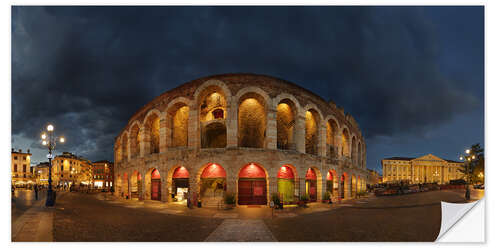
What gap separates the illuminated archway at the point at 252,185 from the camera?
804 inches

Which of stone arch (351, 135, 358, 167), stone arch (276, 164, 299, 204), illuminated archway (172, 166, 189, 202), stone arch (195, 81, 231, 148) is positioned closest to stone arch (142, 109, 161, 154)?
stone arch (195, 81, 231, 148)

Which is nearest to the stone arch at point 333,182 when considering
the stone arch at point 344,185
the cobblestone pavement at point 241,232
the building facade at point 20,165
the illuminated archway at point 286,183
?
the stone arch at point 344,185

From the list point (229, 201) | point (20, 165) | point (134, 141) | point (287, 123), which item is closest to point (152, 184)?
point (134, 141)

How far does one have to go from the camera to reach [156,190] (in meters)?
26.1

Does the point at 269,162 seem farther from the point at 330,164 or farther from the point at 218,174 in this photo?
the point at 330,164

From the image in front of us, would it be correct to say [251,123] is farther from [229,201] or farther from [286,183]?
[229,201]

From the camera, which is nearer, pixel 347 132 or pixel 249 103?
pixel 249 103

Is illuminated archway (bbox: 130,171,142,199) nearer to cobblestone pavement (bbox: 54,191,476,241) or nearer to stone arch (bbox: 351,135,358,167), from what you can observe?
cobblestone pavement (bbox: 54,191,476,241)

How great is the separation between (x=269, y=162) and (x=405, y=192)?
91.6 feet

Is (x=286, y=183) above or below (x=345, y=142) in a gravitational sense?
below

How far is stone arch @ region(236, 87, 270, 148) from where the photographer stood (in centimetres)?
2347

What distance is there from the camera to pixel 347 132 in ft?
112

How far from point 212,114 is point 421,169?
365 feet
